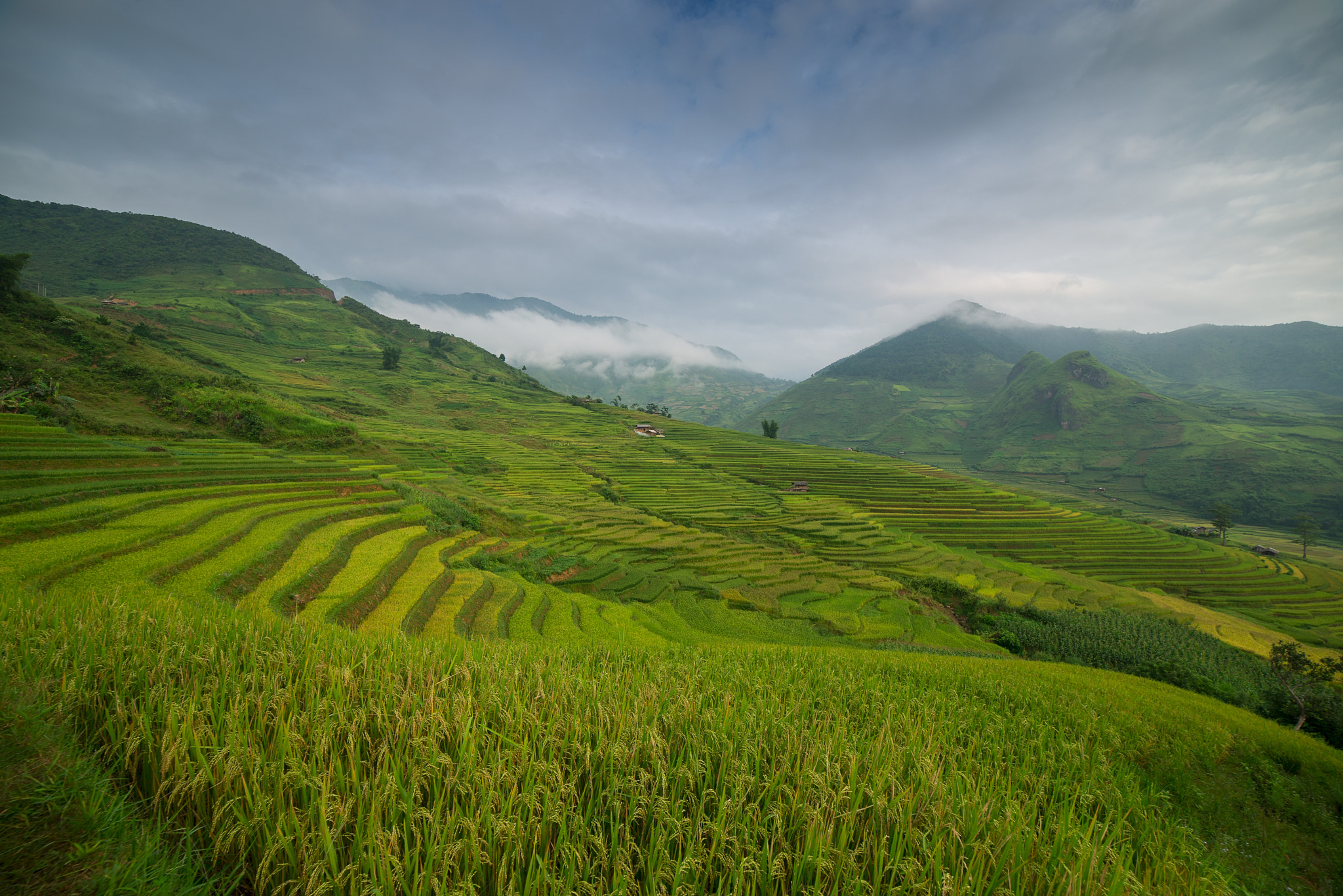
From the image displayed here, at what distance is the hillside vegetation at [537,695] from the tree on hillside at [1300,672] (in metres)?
1.10

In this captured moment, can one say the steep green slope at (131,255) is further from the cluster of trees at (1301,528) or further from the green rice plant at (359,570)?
the cluster of trees at (1301,528)

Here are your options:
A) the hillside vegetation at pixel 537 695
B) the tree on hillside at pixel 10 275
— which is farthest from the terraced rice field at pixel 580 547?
the tree on hillside at pixel 10 275

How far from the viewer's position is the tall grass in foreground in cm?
275

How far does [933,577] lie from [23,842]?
4090cm

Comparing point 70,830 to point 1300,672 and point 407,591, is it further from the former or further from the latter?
point 1300,672

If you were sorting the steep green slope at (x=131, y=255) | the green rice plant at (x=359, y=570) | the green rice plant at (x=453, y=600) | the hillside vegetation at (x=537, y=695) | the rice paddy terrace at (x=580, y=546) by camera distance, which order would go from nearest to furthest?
the hillside vegetation at (x=537, y=695) → the green rice plant at (x=359, y=570) → the rice paddy terrace at (x=580, y=546) → the green rice plant at (x=453, y=600) → the steep green slope at (x=131, y=255)

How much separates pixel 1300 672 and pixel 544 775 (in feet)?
109

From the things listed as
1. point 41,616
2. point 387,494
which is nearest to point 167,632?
point 41,616

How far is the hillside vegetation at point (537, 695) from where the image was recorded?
9.65 ft

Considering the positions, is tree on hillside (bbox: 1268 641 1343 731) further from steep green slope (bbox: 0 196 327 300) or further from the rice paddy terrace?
steep green slope (bbox: 0 196 327 300)

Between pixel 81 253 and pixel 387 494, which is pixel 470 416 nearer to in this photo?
pixel 387 494

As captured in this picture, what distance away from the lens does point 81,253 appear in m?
130

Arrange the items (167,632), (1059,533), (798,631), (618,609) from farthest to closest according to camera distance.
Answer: (1059,533) < (798,631) < (618,609) < (167,632)

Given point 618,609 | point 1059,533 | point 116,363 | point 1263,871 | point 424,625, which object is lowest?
point 1059,533
